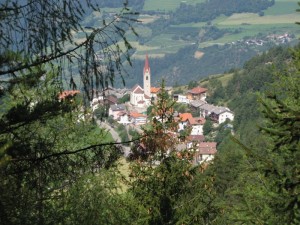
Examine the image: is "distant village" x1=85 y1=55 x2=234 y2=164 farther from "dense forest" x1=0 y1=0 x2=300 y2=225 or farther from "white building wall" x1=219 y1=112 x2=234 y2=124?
"dense forest" x1=0 y1=0 x2=300 y2=225

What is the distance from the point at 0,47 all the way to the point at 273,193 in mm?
4241

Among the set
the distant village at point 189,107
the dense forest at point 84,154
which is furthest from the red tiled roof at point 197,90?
the dense forest at point 84,154

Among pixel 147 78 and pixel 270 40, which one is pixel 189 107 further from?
pixel 270 40

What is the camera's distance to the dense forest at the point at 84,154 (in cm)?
317

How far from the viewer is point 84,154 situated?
3.59 m

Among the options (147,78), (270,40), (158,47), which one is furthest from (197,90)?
(158,47)

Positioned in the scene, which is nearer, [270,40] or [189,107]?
[189,107]

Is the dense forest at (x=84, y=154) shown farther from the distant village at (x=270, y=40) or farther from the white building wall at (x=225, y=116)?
the distant village at (x=270, y=40)

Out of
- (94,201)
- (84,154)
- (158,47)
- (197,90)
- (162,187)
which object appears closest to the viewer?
(84,154)

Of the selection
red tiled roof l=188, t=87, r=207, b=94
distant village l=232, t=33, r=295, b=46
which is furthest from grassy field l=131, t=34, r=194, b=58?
red tiled roof l=188, t=87, r=207, b=94

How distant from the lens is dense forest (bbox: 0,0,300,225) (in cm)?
317

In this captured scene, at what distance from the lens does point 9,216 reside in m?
3.02

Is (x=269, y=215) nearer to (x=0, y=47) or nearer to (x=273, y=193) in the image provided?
(x=273, y=193)

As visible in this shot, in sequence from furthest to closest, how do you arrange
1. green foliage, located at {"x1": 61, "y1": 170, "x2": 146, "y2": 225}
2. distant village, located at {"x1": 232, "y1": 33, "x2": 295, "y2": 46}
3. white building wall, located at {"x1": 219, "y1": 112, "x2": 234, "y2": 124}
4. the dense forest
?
distant village, located at {"x1": 232, "y1": 33, "x2": 295, "y2": 46}
white building wall, located at {"x1": 219, "y1": 112, "x2": 234, "y2": 124}
green foliage, located at {"x1": 61, "y1": 170, "x2": 146, "y2": 225}
the dense forest
